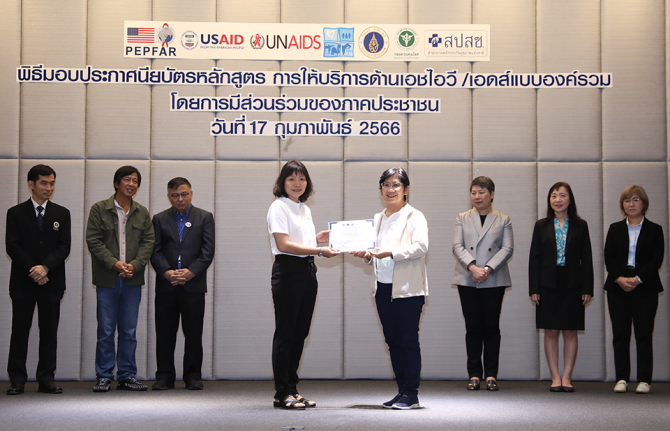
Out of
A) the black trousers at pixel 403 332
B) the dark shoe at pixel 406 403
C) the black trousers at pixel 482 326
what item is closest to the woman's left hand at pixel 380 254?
the black trousers at pixel 403 332

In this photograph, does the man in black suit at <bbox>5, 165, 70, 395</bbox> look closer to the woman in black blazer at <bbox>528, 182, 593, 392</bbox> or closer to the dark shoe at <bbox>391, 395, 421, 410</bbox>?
the dark shoe at <bbox>391, 395, 421, 410</bbox>

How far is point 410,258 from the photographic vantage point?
4.02 m

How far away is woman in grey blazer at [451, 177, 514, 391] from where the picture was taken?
5004 millimetres

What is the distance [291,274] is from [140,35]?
3083mm

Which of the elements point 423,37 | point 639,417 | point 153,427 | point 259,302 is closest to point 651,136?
point 423,37

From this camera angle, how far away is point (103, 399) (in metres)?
4.50

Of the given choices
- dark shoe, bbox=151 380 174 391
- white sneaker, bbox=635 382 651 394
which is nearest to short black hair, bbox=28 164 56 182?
dark shoe, bbox=151 380 174 391

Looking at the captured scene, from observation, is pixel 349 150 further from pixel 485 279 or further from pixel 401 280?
pixel 401 280

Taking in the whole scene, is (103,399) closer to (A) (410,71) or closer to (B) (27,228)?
(B) (27,228)

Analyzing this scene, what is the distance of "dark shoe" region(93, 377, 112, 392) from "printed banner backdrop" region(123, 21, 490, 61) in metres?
2.89

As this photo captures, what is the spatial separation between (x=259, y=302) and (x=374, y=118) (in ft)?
6.57

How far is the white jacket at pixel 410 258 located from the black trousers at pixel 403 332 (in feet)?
0.24

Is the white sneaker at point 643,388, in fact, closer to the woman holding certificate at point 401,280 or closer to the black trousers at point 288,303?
the woman holding certificate at point 401,280

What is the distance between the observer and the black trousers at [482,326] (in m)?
5.01
